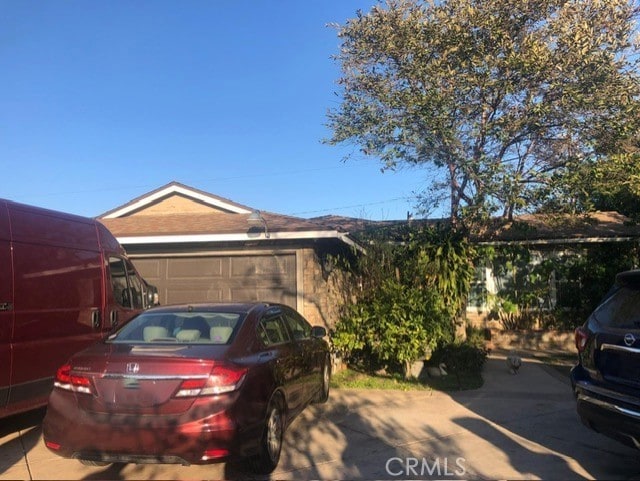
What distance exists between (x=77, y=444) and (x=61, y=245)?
10.2 ft

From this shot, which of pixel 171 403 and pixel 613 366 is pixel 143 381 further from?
pixel 613 366

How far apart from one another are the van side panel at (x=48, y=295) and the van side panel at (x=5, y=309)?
78mm

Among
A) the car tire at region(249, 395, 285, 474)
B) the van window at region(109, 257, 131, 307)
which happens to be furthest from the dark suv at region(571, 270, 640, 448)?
the van window at region(109, 257, 131, 307)

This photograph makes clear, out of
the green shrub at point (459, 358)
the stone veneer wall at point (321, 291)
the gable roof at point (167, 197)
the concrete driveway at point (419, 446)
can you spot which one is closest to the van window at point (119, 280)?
the concrete driveway at point (419, 446)

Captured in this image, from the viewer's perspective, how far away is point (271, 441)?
4965 mm

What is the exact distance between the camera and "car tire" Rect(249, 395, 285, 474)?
4777mm

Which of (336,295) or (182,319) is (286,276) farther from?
(182,319)

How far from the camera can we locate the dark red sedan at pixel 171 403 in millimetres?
4289

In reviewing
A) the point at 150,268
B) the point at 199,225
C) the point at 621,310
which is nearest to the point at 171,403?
the point at 621,310

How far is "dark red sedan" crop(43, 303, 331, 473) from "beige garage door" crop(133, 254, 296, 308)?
5050 mm

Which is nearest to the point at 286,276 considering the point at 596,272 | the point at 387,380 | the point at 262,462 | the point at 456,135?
the point at 387,380

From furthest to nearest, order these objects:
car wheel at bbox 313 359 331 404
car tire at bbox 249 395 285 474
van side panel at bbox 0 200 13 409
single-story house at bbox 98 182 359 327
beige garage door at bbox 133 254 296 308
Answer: beige garage door at bbox 133 254 296 308, single-story house at bbox 98 182 359 327, car wheel at bbox 313 359 331 404, van side panel at bbox 0 200 13 409, car tire at bbox 249 395 285 474

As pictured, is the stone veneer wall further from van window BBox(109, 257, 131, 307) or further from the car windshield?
the car windshield

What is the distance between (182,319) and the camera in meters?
5.54
